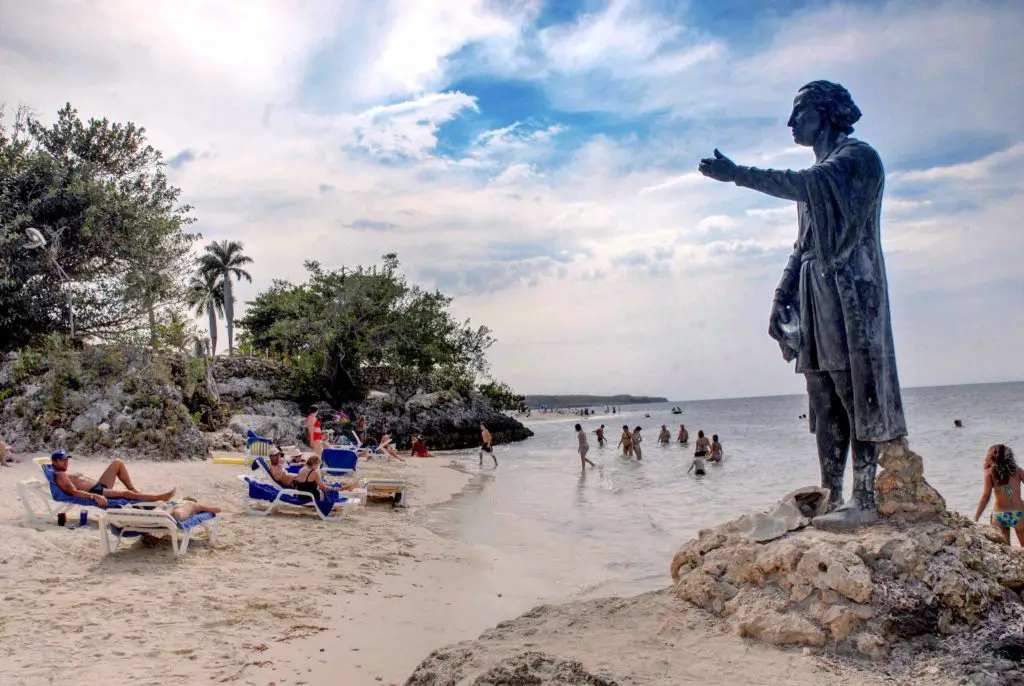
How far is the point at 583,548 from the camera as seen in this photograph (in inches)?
413

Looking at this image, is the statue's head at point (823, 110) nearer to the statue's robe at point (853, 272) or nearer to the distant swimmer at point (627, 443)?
the statue's robe at point (853, 272)

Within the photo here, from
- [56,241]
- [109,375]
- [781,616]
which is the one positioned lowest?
[781,616]

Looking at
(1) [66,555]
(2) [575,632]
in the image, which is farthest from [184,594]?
(2) [575,632]

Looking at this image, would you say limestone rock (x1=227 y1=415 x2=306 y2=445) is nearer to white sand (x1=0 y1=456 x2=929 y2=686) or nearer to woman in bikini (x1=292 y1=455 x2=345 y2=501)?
woman in bikini (x1=292 y1=455 x2=345 y2=501)

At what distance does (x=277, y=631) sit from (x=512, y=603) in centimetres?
264

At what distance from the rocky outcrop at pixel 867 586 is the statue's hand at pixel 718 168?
2.28 meters

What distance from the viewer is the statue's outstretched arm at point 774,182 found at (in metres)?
4.35

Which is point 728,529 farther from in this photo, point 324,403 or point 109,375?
point 324,403

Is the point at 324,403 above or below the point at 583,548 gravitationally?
above

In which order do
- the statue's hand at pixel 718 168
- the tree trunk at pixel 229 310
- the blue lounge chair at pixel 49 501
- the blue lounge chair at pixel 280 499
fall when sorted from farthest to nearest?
the tree trunk at pixel 229 310 < the blue lounge chair at pixel 280 499 < the blue lounge chair at pixel 49 501 < the statue's hand at pixel 718 168

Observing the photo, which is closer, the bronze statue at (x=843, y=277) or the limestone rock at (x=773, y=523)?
the bronze statue at (x=843, y=277)

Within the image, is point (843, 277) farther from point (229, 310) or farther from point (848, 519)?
point (229, 310)

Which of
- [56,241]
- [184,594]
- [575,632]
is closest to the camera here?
[575,632]

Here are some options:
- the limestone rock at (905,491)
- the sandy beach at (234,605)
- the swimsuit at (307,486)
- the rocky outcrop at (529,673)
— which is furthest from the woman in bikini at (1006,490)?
the swimsuit at (307,486)
